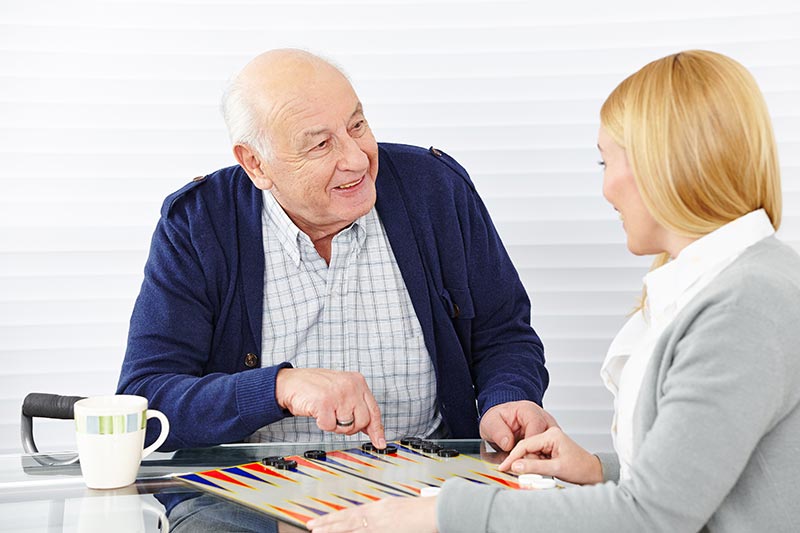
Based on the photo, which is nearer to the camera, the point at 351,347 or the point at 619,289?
the point at 351,347

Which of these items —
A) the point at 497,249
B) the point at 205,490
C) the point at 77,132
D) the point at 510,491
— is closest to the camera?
the point at 510,491

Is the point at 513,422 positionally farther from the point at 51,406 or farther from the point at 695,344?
the point at 51,406

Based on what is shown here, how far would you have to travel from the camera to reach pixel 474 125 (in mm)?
2660

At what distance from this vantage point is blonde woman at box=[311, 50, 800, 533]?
3.60ft

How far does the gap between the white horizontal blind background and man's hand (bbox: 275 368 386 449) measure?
1085 millimetres

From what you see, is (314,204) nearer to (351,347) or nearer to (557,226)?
(351,347)

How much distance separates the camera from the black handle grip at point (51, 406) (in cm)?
180

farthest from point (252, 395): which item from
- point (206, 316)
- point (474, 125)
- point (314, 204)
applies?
point (474, 125)

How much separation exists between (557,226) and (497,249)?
1.67 feet

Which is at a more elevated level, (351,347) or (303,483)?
(351,347)

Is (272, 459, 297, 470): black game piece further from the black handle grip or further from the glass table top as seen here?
the black handle grip

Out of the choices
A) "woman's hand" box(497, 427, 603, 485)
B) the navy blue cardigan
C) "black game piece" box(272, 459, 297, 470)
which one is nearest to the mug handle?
"black game piece" box(272, 459, 297, 470)

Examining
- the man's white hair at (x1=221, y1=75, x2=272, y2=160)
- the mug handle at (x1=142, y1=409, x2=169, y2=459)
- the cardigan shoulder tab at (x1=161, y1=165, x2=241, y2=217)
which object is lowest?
the mug handle at (x1=142, y1=409, x2=169, y2=459)

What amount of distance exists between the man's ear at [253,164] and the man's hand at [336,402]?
0.53m
